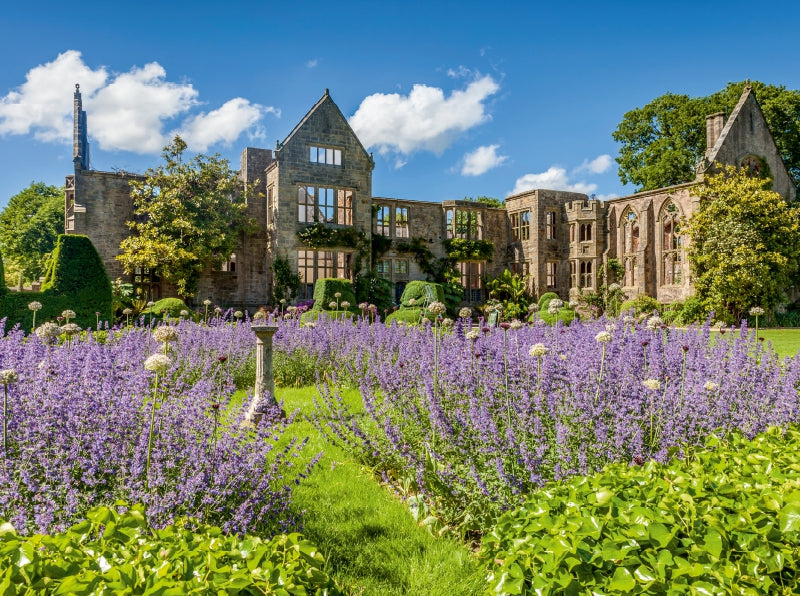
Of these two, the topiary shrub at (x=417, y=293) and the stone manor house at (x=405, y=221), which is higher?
the stone manor house at (x=405, y=221)

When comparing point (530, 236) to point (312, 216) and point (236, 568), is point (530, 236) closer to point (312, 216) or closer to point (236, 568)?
point (312, 216)

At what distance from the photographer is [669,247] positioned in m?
22.3

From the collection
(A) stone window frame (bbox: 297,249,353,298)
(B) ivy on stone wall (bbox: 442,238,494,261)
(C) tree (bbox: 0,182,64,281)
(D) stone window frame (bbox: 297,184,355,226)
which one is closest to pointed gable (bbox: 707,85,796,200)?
(B) ivy on stone wall (bbox: 442,238,494,261)

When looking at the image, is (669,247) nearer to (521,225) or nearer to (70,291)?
(521,225)

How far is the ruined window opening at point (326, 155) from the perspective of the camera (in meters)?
20.8

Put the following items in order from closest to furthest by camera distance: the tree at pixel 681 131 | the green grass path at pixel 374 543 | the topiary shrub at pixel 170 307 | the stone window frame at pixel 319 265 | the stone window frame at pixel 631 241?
the green grass path at pixel 374 543, the topiary shrub at pixel 170 307, the stone window frame at pixel 319 265, the stone window frame at pixel 631 241, the tree at pixel 681 131

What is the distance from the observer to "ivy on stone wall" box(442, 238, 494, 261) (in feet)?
78.2

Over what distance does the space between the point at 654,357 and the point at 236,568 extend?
337cm

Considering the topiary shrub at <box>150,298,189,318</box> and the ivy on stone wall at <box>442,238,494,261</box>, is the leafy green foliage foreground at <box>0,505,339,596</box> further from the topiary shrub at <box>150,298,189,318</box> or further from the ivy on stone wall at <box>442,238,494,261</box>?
the ivy on stone wall at <box>442,238,494,261</box>

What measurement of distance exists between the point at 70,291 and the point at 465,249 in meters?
16.1

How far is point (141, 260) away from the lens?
18781 millimetres

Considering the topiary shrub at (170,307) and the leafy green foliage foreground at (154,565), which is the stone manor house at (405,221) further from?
the leafy green foliage foreground at (154,565)

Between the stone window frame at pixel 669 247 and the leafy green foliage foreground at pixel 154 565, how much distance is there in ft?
76.2

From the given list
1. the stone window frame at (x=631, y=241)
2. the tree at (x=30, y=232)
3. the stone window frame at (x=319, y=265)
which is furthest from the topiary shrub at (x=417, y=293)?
the tree at (x=30, y=232)
